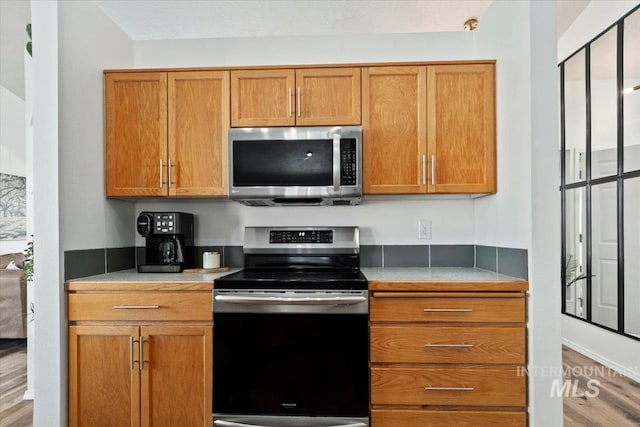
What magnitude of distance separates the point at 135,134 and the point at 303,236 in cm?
115

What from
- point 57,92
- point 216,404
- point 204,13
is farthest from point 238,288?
point 204,13

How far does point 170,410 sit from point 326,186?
136 cm

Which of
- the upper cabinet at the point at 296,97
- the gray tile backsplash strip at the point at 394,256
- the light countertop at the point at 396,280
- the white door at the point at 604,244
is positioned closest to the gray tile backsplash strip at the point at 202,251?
the gray tile backsplash strip at the point at 394,256

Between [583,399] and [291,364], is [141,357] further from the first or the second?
[583,399]

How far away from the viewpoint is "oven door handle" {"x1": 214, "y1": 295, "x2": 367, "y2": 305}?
5.88ft

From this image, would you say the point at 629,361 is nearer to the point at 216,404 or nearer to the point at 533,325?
the point at 533,325

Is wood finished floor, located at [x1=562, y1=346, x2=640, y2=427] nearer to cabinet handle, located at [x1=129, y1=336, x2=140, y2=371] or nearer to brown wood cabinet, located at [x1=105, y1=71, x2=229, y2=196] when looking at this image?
cabinet handle, located at [x1=129, y1=336, x2=140, y2=371]

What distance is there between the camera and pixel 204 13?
2.64 m

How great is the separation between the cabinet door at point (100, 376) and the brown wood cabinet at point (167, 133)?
78 centimetres

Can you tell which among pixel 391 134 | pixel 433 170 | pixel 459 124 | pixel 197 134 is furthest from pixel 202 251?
pixel 459 124

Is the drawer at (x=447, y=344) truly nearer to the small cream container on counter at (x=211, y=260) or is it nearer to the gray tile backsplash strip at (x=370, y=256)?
the gray tile backsplash strip at (x=370, y=256)

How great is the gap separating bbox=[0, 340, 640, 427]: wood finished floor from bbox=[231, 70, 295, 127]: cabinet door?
85.4 inches

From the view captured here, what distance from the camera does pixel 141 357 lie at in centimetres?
185

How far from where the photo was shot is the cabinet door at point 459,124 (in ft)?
6.90
